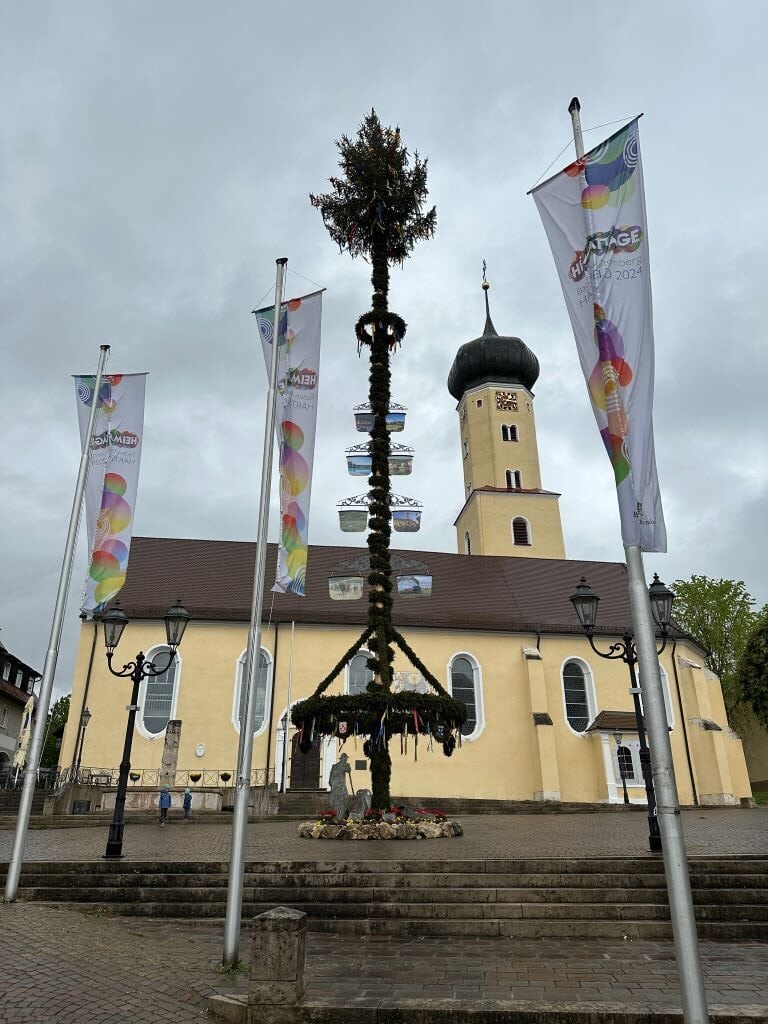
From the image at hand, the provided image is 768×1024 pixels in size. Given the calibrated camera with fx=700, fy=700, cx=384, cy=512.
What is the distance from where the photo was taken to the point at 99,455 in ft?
38.0

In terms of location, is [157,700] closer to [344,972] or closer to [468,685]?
[468,685]

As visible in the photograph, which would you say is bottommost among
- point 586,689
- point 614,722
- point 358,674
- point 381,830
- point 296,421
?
point 381,830

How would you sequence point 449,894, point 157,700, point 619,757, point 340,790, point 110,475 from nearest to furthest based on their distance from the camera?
point 449,894 < point 110,475 < point 340,790 < point 157,700 < point 619,757

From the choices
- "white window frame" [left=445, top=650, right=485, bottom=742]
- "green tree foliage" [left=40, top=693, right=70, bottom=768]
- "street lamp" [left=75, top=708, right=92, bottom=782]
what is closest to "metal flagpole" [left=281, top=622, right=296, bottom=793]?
"white window frame" [left=445, top=650, right=485, bottom=742]

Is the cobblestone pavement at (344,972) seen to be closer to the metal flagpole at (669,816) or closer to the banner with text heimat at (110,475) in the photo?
the metal flagpole at (669,816)

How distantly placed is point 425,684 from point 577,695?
7082mm

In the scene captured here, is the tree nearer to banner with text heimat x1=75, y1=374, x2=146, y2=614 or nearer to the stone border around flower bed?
the stone border around flower bed

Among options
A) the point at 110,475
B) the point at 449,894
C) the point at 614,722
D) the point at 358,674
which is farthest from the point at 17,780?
the point at 449,894

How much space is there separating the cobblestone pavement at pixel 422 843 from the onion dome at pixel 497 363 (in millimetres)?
30839

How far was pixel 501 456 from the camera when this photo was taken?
42.3 meters

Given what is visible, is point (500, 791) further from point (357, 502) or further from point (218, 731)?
point (357, 502)

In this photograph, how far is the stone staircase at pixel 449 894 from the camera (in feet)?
25.6

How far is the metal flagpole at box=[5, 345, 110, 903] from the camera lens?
9094 millimetres

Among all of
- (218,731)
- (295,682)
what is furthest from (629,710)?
(218,731)
